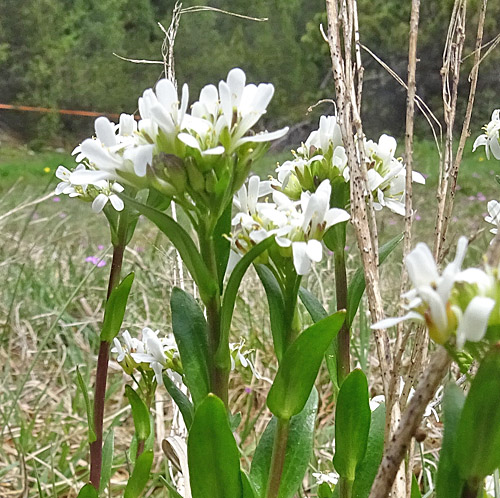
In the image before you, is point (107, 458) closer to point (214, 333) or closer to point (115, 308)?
point (115, 308)

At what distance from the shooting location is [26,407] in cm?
87

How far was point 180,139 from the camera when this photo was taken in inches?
9.7

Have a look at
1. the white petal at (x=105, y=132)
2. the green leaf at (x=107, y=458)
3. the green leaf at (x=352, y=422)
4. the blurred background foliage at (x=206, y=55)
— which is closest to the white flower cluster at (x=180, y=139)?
the white petal at (x=105, y=132)

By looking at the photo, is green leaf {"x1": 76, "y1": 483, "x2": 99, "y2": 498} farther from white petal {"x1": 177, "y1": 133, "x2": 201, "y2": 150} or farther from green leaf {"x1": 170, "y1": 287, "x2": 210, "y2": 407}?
white petal {"x1": 177, "y1": 133, "x2": 201, "y2": 150}

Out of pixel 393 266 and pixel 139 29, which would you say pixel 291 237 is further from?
pixel 139 29

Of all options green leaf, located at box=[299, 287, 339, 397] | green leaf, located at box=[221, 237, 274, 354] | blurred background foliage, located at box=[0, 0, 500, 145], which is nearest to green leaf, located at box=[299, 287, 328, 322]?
green leaf, located at box=[299, 287, 339, 397]

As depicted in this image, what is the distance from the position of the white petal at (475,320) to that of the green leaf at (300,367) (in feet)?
0.23

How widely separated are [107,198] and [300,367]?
21 centimetres

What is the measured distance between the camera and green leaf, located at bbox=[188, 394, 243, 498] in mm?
232

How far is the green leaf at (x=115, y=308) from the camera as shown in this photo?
389 mm

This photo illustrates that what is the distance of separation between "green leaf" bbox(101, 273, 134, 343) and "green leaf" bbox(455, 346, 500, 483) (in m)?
0.24

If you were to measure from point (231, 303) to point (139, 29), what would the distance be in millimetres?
2094

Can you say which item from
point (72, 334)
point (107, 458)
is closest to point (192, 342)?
point (107, 458)

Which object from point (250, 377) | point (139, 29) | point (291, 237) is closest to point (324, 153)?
point (291, 237)
